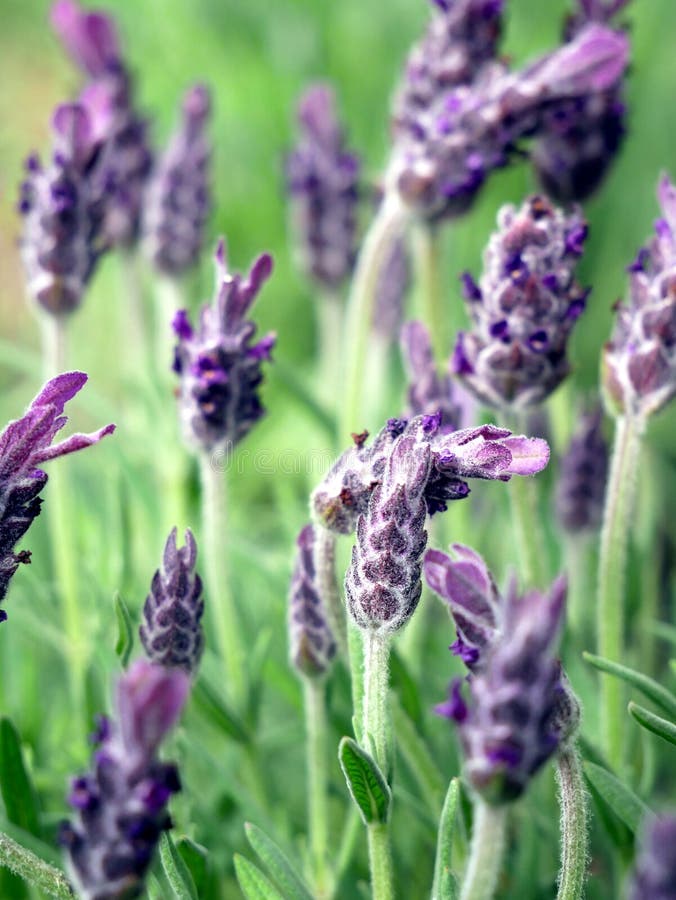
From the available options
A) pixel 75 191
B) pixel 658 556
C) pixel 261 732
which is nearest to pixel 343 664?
pixel 261 732

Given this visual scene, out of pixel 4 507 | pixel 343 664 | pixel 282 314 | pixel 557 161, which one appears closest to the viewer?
pixel 4 507

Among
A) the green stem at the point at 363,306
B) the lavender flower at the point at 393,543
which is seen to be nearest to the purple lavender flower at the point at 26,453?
the lavender flower at the point at 393,543

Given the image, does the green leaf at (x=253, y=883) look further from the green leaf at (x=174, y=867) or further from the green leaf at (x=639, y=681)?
the green leaf at (x=639, y=681)

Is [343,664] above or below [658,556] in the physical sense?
below

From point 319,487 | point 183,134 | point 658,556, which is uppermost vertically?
point 183,134

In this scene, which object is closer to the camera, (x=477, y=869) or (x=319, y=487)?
(x=477, y=869)

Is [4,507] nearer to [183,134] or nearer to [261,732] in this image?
[261,732]
